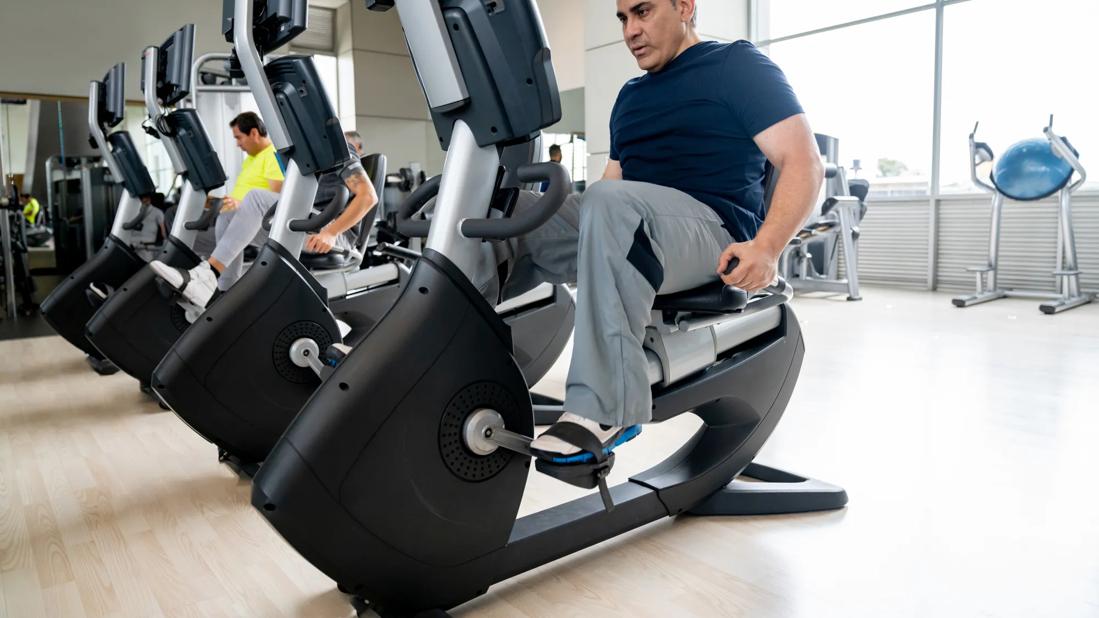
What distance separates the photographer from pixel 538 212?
53.9 inches

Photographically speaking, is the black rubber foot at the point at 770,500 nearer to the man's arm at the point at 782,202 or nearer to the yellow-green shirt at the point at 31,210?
the man's arm at the point at 782,202

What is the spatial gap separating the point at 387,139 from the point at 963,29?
666cm

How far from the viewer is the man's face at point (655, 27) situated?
5.63ft

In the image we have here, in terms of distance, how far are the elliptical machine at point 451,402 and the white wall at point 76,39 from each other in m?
6.73

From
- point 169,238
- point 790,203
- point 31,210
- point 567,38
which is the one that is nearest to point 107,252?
point 169,238

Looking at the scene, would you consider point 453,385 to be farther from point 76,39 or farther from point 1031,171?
point 76,39

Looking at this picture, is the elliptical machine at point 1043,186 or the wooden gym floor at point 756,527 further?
the elliptical machine at point 1043,186

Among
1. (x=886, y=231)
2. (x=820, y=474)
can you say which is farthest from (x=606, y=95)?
(x=820, y=474)

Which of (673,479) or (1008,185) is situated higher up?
(1008,185)

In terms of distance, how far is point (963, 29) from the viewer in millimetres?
6258

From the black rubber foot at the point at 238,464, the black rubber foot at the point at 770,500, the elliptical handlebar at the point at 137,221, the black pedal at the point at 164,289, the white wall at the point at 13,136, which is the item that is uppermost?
the white wall at the point at 13,136

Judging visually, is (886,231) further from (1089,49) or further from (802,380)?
(802,380)

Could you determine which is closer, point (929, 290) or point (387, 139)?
point (929, 290)

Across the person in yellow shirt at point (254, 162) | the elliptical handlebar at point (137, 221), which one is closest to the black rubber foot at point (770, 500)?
the person in yellow shirt at point (254, 162)
